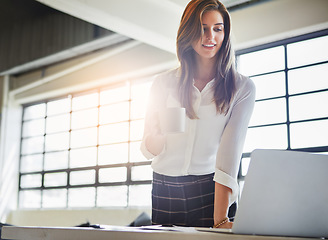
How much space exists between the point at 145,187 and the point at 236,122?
16.3ft

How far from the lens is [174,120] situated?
1.20m


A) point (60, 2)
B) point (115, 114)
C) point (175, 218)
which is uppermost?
point (60, 2)

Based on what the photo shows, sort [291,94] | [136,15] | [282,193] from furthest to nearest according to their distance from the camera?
[291,94] < [136,15] < [282,193]

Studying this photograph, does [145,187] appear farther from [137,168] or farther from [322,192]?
[322,192]

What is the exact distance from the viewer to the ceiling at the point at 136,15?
4273mm

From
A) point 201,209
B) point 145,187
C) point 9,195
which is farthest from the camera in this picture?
point 9,195

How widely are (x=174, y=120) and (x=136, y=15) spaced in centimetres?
363

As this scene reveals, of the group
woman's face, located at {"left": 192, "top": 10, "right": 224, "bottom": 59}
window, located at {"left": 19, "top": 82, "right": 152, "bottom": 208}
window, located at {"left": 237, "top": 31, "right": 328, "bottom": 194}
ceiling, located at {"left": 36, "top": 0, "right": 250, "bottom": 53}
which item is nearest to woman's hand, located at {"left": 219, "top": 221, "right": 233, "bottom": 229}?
woman's face, located at {"left": 192, "top": 10, "right": 224, "bottom": 59}

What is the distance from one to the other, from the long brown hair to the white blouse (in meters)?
0.02

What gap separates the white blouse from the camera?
4.04 ft

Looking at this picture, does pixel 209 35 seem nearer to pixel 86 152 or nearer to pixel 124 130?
pixel 124 130

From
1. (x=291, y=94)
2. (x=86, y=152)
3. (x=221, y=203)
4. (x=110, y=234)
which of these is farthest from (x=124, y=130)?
(x=110, y=234)

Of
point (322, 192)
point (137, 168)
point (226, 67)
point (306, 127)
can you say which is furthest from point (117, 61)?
point (322, 192)

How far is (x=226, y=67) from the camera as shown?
133 cm
